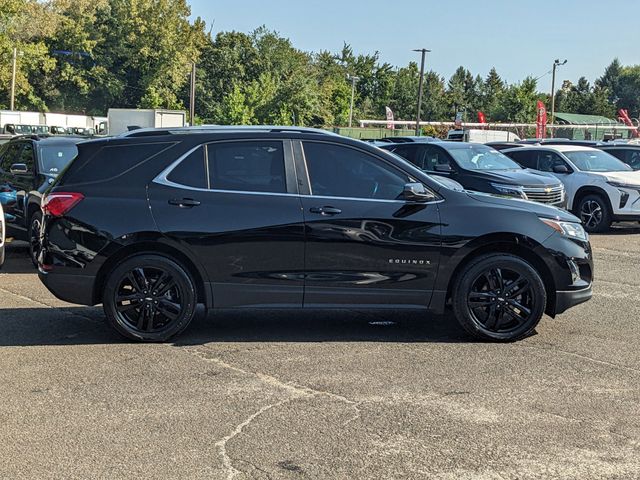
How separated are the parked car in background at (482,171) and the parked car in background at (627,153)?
3.81 metres

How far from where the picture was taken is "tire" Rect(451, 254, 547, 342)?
21.5 ft

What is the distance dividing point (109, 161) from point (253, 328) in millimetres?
1923

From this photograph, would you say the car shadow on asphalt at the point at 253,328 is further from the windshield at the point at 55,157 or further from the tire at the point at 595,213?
the tire at the point at 595,213

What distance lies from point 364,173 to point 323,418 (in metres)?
2.47

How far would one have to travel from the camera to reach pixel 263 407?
4973 millimetres

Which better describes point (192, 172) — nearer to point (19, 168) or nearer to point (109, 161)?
point (109, 161)

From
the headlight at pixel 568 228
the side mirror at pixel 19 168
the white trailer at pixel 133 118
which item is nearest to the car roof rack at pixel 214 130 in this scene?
the headlight at pixel 568 228

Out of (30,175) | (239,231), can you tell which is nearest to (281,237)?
(239,231)

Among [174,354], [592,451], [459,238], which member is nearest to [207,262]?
[174,354]

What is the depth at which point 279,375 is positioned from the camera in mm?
5668

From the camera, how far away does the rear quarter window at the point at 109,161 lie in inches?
260

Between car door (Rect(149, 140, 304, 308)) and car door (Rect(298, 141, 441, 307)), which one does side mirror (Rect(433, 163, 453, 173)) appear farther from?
car door (Rect(149, 140, 304, 308))

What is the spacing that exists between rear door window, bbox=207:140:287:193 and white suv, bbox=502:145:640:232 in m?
10.8

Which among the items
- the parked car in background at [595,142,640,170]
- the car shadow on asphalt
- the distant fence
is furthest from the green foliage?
the car shadow on asphalt
